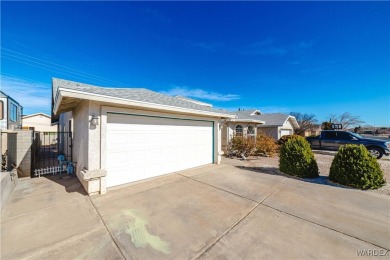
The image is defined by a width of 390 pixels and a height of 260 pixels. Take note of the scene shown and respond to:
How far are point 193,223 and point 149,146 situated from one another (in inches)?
132

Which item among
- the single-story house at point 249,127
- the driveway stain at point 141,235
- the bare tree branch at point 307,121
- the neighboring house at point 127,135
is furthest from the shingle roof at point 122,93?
the bare tree branch at point 307,121

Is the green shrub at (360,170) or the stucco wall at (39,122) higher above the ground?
the stucco wall at (39,122)

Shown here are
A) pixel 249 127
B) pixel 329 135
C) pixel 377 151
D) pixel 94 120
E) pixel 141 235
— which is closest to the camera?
pixel 141 235

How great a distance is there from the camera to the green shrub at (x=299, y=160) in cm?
617

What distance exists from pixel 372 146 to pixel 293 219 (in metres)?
12.7

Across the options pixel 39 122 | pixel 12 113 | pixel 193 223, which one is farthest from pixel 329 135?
pixel 39 122

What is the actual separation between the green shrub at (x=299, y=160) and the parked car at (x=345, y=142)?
838 centimetres

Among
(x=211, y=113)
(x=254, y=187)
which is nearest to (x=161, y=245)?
(x=254, y=187)

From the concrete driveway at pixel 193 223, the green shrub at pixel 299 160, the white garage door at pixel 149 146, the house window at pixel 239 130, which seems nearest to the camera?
the concrete driveway at pixel 193 223

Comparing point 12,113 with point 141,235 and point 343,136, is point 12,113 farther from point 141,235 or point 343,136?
point 343,136

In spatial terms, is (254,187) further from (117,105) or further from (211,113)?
(117,105)

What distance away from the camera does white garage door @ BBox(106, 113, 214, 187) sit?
4.91 metres

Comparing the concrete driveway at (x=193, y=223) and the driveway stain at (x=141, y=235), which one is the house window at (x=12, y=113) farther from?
the driveway stain at (x=141, y=235)

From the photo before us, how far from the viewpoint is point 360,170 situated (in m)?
5.02
